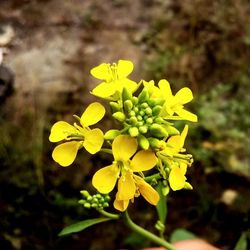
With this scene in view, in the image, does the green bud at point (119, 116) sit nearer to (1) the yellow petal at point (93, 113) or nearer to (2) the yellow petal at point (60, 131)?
(1) the yellow petal at point (93, 113)

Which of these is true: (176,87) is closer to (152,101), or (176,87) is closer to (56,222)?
(56,222)

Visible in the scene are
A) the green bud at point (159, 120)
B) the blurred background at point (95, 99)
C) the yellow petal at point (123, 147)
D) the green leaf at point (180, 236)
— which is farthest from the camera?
the blurred background at point (95, 99)

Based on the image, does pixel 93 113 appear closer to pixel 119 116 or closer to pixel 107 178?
pixel 119 116

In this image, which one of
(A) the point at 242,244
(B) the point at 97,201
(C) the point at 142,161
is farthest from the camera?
(A) the point at 242,244

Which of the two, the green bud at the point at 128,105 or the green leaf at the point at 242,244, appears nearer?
the green bud at the point at 128,105

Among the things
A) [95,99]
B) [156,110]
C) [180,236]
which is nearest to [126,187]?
[156,110]

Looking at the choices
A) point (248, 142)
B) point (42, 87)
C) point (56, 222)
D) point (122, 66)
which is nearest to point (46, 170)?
point (56, 222)

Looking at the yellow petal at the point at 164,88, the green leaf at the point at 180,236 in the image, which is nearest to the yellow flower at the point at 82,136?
the yellow petal at the point at 164,88

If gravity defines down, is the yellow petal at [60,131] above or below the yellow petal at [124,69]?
below
